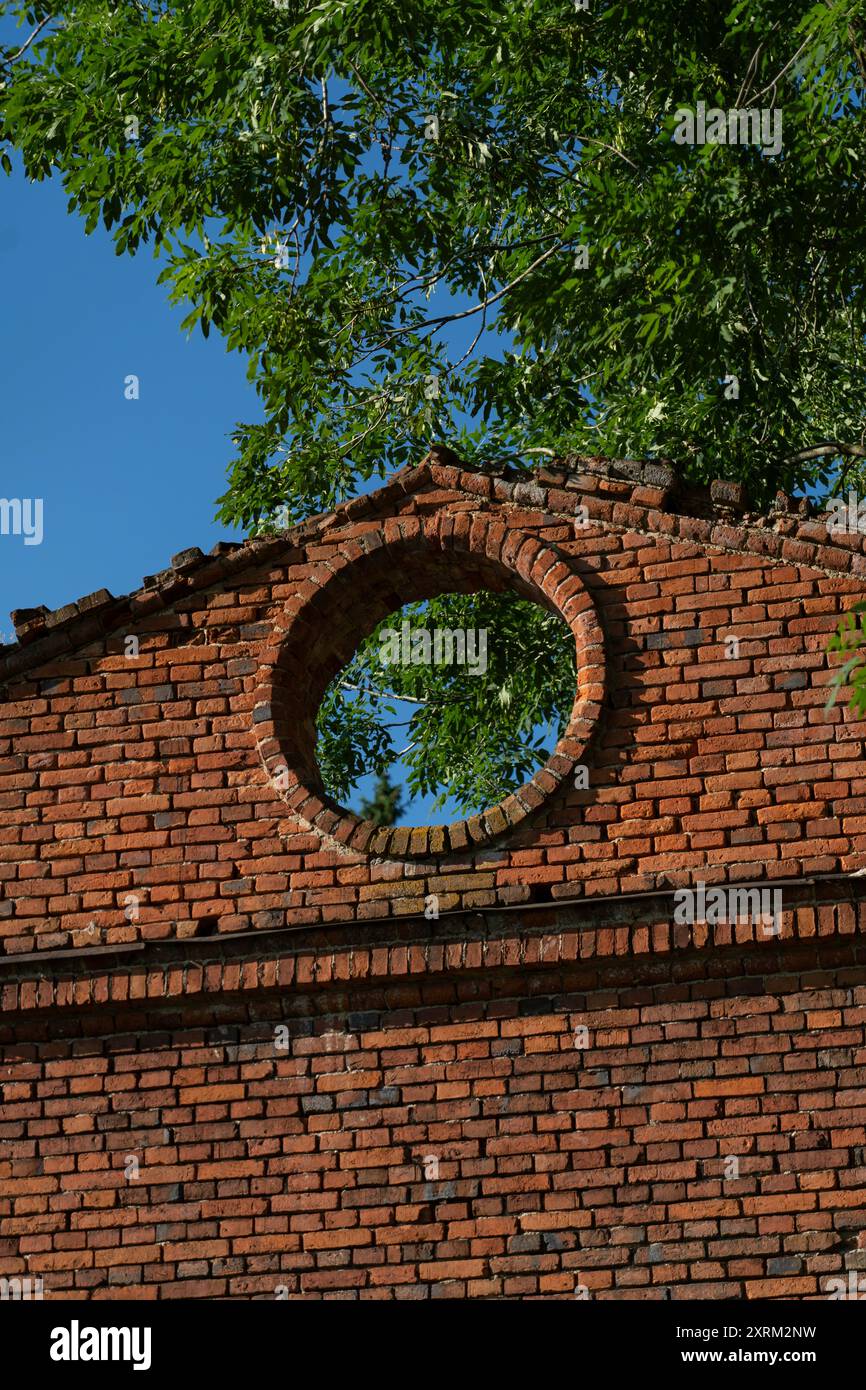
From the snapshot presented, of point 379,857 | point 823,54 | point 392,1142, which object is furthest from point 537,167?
point 392,1142

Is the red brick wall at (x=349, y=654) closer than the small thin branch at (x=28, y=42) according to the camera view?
Yes

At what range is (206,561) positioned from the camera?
24.6ft

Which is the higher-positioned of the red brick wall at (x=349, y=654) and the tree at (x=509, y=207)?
the tree at (x=509, y=207)

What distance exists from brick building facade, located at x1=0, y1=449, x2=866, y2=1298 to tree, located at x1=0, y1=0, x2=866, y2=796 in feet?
9.16

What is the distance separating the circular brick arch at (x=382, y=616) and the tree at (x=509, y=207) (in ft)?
7.93

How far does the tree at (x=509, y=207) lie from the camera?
33.7 ft

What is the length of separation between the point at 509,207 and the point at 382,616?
6.48m

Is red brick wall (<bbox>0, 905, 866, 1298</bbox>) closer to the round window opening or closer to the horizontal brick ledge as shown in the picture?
the horizontal brick ledge

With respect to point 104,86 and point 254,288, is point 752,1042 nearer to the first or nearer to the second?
point 254,288

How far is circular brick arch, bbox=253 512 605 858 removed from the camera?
6832 millimetres

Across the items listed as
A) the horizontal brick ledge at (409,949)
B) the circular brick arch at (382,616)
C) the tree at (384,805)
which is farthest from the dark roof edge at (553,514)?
the tree at (384,805)

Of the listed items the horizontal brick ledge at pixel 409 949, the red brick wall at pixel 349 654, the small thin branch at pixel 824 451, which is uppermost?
the small thin branch at pixel 824 451

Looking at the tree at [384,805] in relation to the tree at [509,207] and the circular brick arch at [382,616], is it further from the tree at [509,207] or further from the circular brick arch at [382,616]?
the circular brick arch at [382,616]

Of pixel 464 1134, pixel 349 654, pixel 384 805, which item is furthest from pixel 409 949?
pixel 384 805
